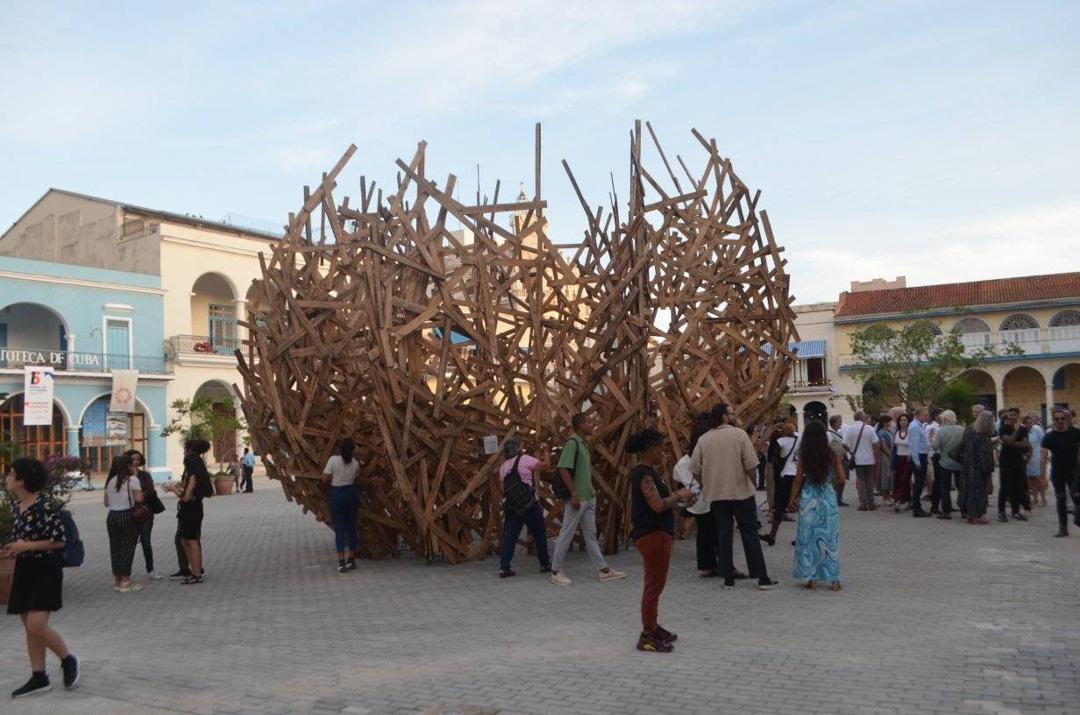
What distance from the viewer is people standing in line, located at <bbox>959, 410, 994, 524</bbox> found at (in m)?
12.8

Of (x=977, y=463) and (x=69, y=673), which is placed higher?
(x=977, y=463)

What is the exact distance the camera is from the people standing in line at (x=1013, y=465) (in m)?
13.1

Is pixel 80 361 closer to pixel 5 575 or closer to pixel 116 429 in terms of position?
pixel 116 429

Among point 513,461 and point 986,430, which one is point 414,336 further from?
point 986,430

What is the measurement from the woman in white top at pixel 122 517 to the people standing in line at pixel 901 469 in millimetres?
10921

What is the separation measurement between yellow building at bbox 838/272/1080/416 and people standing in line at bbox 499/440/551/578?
3952cm

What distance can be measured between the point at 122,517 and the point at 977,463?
1056 cm

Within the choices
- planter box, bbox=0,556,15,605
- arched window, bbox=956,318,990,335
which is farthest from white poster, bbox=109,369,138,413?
arched window, bbox=956,318,990,335

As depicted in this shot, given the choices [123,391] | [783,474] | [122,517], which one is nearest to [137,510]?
[122,517]

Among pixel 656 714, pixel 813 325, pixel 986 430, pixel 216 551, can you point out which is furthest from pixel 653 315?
pixel 813 325

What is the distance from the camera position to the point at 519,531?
32.6 ft

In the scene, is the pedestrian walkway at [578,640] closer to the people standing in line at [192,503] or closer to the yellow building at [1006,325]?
the people standing in line at [192,503]

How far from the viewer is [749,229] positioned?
12281 millimetres

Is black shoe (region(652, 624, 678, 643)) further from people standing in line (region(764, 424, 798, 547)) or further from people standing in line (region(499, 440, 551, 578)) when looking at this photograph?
people standing in line (region(764, 424, 798, 547))
